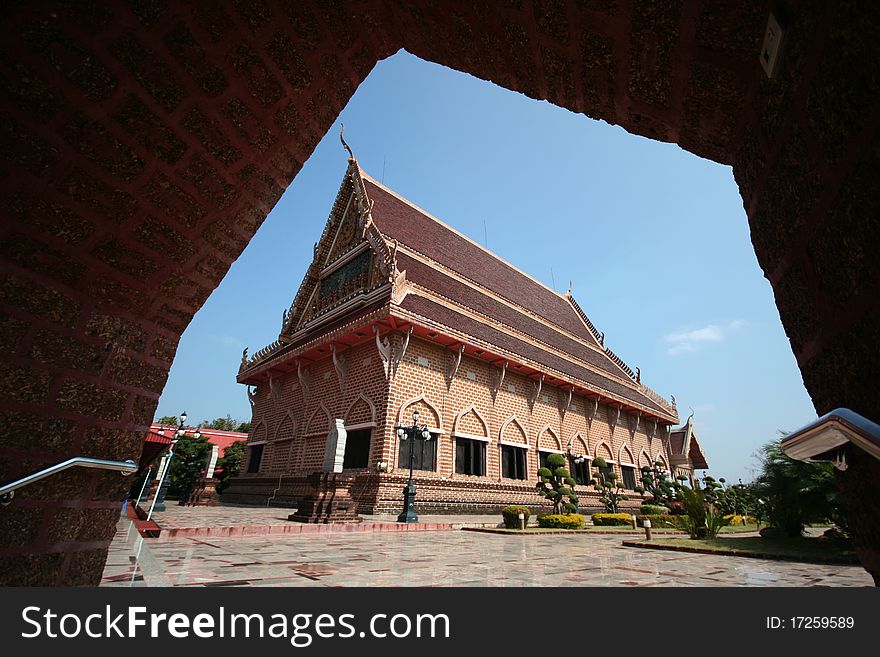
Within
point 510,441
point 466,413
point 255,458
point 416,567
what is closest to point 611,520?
point 510,441

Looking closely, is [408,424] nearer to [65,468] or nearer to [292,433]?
[292,433]

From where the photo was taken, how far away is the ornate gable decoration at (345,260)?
1470 cm

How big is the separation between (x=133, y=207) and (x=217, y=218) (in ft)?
1.10

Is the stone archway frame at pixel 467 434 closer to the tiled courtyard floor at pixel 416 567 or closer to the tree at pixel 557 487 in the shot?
the tree at pixel 557 487

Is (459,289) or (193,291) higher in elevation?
(459,289)

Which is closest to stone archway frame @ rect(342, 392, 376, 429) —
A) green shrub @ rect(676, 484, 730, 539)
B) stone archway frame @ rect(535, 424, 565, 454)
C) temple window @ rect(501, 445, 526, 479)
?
temple window @ rect(501, 445, 526, 479)

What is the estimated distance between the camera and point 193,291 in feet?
6.77

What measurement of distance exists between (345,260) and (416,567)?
1457 centimetres

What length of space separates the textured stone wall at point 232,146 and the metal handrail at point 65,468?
0.08 metres

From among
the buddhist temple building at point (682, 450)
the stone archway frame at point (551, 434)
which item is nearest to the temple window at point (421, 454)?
the stone archway frame at point (551, 434)
